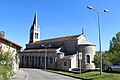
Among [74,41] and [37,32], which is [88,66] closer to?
[74,41]

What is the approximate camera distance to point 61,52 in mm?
66562

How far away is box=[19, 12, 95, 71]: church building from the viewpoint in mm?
61094

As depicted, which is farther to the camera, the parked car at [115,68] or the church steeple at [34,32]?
the church steeple at [34,32]

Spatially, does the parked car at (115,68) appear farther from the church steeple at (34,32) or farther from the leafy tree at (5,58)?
the church steeple at (34,32)

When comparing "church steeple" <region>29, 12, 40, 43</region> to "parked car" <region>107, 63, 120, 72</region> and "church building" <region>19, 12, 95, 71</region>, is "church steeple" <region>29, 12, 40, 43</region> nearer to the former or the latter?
"church building" <region>19, 12, 95, 71</region>

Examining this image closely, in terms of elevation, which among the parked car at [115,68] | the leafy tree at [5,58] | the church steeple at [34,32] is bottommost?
the parked car at [115,68]

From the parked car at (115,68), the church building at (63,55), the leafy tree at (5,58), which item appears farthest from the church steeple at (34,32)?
the leafy tree at (5,58)

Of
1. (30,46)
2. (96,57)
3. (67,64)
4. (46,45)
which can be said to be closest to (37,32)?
(30,46)

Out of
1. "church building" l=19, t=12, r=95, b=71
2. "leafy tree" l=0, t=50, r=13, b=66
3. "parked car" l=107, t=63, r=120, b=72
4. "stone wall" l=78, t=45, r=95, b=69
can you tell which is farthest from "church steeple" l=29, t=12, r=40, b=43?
"leafy tree" l=0, t=50, r=13, b=66

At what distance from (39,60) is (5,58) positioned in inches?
1851

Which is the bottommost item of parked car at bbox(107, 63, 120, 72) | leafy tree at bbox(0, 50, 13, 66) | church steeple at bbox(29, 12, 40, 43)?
parked car at bbox(107, 63, 120, 72)

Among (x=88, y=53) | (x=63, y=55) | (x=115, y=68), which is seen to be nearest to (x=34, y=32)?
(x=63, y=55)

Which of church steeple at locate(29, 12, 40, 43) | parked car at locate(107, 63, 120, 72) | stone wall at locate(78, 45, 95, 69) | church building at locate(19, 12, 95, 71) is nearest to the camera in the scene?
parked car at locate(107, 63, 120, 72)

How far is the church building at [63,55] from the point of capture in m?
61.1
